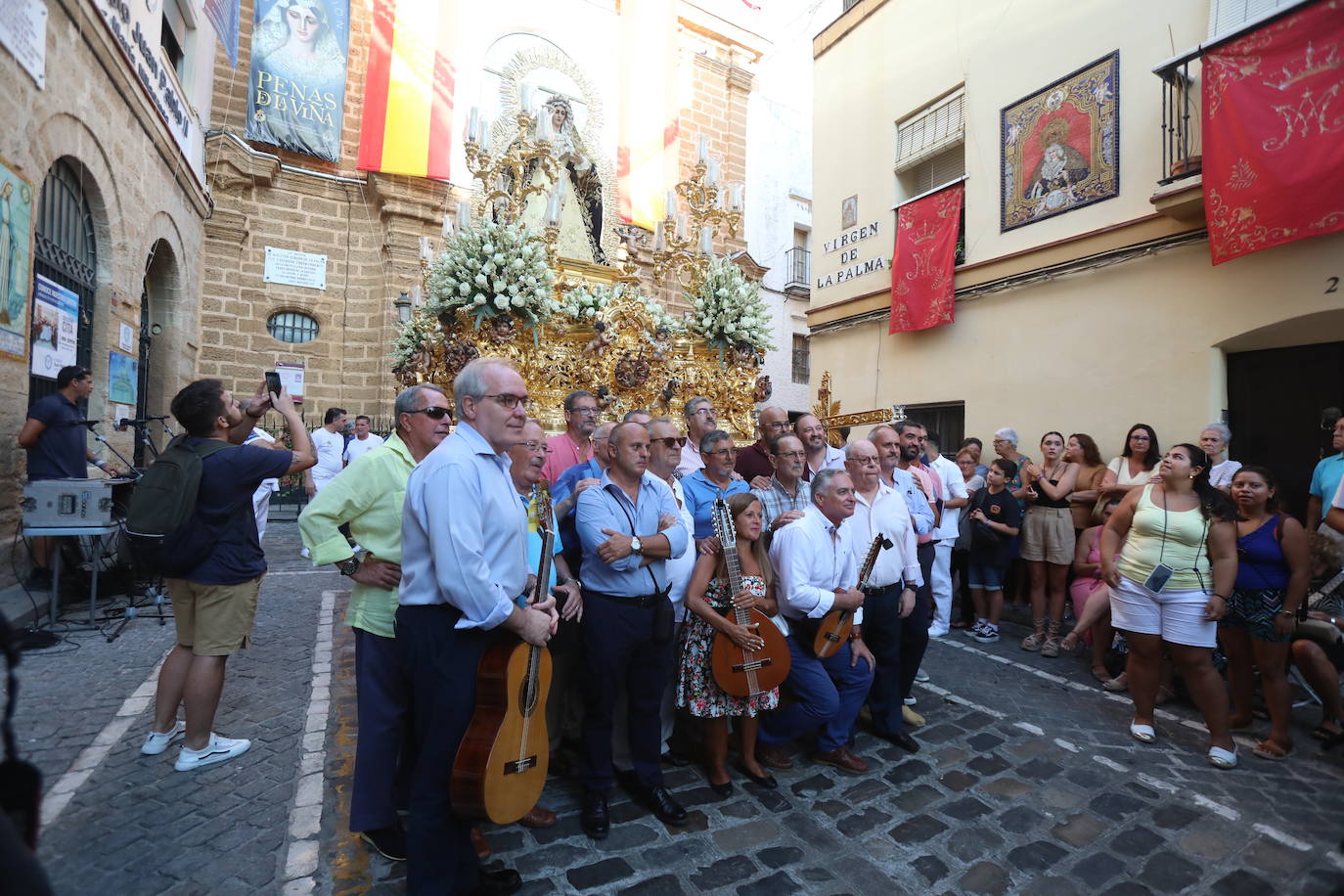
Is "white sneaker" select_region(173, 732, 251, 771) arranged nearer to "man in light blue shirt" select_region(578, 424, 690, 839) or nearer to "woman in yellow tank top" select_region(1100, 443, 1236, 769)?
"man in light blue shirt" select_region(578, 424, 690, 839)

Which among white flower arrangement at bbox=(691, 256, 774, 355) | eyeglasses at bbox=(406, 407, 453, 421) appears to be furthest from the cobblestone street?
white flower arrangement at bbox=(691, 256, 774, 355)

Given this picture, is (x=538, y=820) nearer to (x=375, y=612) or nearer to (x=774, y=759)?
(x=375, y=612)

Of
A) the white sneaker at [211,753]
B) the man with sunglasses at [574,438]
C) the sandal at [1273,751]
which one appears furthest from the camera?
the man with sunglasses at [574,438]

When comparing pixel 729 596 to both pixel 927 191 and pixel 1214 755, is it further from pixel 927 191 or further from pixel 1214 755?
pixel 927 191

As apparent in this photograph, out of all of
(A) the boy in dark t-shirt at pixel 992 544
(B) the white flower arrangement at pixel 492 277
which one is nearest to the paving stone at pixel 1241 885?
(A) the boy in dark t-shirt at pixel 992 544

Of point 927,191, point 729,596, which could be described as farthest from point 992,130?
point 729,596

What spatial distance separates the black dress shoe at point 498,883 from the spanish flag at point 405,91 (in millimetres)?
12952

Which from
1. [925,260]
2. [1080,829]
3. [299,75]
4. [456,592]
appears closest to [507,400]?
[456,592]

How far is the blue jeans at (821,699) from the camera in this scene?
12.0 ft

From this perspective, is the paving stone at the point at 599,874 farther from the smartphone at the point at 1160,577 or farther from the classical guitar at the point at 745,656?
the smartphone at the point at 1160,577

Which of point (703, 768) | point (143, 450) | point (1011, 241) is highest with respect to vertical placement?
point (1011, 241)

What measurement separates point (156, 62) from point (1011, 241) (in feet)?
37.9

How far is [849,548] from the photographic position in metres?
3.79

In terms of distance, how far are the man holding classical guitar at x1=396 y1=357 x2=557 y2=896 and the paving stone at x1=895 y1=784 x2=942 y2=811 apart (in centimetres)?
207
